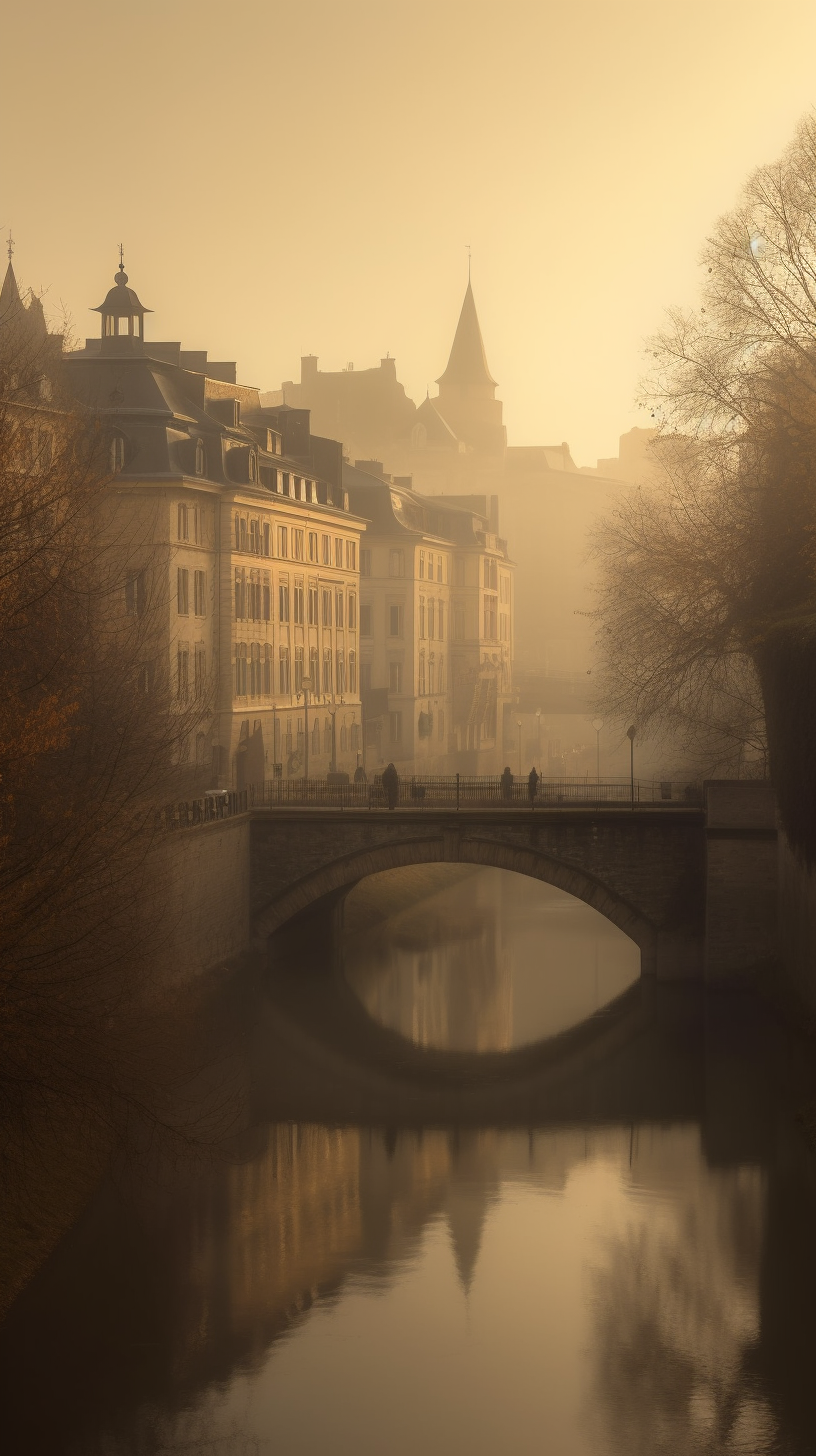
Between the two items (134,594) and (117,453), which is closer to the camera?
(134,594)

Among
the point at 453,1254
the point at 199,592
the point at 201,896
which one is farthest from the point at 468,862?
the point at 453,1254

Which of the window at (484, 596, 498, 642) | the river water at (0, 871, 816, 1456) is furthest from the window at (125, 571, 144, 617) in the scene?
the window at (484, 596, 498, 642)

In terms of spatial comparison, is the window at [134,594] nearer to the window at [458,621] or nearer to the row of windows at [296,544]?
the row of windows at [296,544]

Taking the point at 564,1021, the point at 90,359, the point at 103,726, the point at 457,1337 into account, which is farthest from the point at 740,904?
the point at 90,359

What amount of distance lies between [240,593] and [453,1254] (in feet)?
116

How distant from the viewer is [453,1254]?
23469mm

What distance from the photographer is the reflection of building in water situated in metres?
37.8

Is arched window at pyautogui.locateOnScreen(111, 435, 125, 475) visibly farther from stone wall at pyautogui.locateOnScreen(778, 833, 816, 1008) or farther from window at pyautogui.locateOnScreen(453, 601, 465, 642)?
window at pyautogui.locateOnScreen(453, 601, 465, 642)

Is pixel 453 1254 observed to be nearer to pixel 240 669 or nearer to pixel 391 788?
pixel 391 788

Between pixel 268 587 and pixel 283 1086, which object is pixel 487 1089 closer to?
Result: pixel 283 1086

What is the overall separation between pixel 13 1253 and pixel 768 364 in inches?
907

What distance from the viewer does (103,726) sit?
29641mm

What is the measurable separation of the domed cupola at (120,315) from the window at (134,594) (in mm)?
10227

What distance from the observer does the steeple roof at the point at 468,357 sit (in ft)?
471
